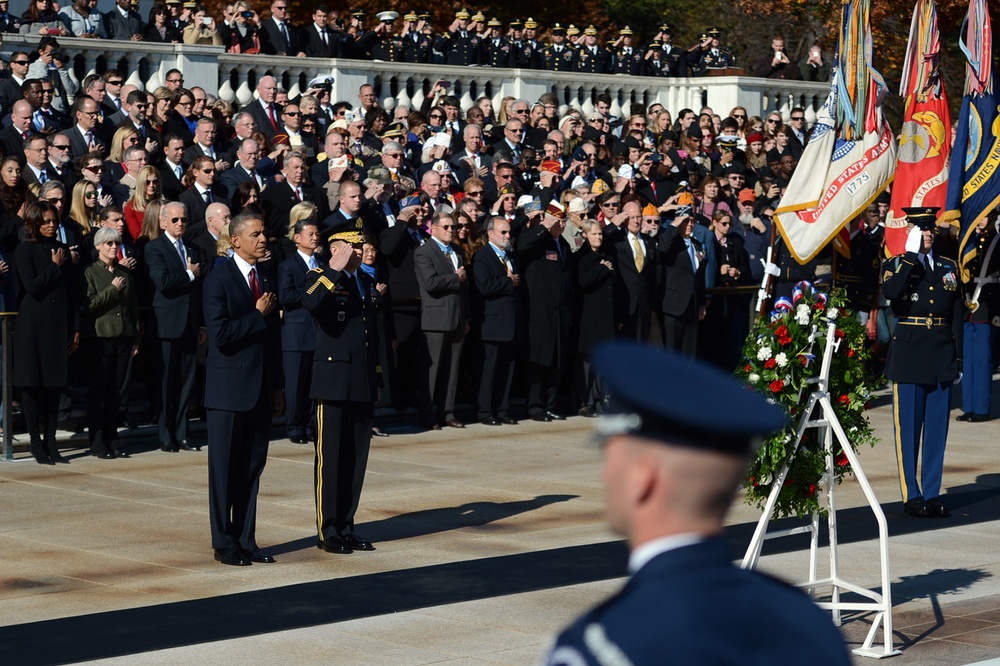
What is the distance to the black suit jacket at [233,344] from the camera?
9.49 metres

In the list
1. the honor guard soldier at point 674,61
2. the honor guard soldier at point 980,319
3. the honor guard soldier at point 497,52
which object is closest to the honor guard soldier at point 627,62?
the honor guard soldier at point 674,61

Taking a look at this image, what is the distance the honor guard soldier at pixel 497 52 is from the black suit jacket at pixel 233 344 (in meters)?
18.2

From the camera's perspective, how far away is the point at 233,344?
9547mm

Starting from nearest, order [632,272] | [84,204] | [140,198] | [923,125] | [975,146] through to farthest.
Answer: [84,204]
[140,198]
[975,146]
[923,125]
[632,272]

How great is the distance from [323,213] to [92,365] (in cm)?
300

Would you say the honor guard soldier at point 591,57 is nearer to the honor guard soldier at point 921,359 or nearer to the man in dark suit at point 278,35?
the man in dark suit at point 278,35

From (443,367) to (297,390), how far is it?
1.73 m

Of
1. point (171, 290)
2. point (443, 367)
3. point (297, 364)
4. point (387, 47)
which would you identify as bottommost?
point (443, 367)

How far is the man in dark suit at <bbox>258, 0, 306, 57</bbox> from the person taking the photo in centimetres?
2436

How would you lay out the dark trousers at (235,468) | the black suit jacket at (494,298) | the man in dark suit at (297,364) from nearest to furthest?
the dark trousers at (235,468), the man in dark suit at (297,364), the black suit jacket at (494,298)

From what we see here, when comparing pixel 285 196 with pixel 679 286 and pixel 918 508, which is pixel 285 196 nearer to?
pixel 679 286

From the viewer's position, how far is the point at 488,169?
1928 centimetres

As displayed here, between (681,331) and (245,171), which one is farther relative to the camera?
(681,331)

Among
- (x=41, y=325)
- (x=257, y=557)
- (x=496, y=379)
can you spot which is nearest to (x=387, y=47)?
(x=496, y=379)
